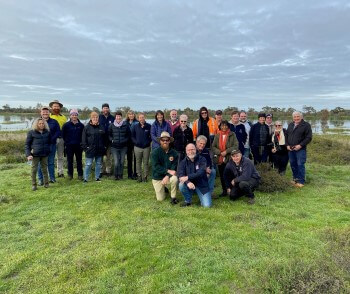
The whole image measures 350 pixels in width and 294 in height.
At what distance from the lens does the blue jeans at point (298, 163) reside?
816cm

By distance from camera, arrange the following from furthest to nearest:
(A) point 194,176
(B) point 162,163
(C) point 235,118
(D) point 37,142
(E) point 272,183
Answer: (C) point 235,118 < (D) point 37,142 < (E) point 272,183 < (B) point 162,163 < (A) point 194,176

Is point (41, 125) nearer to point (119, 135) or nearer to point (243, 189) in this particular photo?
point (119, 135)

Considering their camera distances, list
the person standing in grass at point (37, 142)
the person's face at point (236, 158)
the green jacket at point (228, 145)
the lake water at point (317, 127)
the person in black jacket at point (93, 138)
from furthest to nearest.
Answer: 1. the lake water at point (317, 127)
2. the person in black jacket at point (93, 138)
3. the person standing in grass at point (37, 142)
4. the green jacket at point (228, 145)
5. the person's face at point (236, 158)

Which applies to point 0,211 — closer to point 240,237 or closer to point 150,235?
point 150,235

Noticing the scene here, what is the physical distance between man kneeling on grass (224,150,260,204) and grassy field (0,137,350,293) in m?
0.28

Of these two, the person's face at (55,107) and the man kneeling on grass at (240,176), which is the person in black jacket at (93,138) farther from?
the man kneeling on grass at (240,176)

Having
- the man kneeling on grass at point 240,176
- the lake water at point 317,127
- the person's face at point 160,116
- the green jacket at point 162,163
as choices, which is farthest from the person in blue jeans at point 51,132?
the lake water at point 317,127

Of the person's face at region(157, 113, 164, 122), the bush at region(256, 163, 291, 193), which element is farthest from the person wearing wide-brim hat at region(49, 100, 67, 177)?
the bush at region(256, 163, 291, 193)

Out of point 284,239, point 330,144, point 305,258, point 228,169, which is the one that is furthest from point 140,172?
point 330,144

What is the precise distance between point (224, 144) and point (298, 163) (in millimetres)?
2505

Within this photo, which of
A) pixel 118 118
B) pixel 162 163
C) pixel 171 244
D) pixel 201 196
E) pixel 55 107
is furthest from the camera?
pixel 55 107

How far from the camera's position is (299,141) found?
26.6ft

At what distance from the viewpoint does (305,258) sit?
3.99 m

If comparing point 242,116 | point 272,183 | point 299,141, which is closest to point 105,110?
point 242,116
